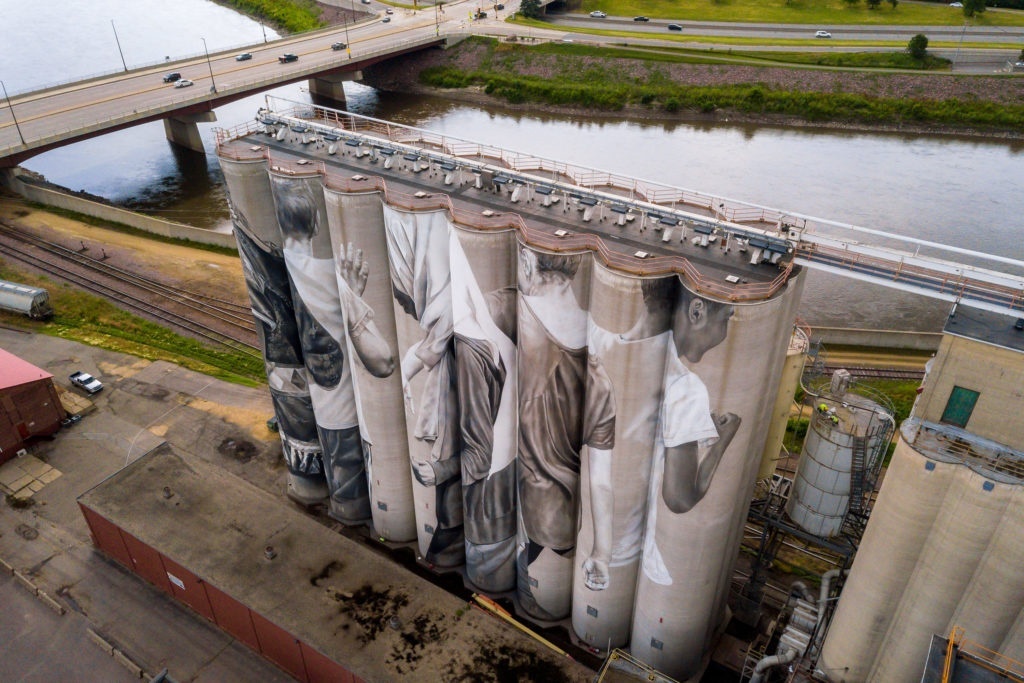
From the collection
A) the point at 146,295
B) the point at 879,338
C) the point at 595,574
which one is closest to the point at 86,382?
the point at 146,295

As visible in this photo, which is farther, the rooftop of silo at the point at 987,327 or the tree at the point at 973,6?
the tree at the point at 973,6

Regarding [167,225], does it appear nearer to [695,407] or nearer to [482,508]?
[482,508]

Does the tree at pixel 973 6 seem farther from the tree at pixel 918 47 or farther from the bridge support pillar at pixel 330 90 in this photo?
the bridge support pillar at pixel 330 90

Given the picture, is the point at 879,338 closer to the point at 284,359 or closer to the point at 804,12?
the point at 284,359

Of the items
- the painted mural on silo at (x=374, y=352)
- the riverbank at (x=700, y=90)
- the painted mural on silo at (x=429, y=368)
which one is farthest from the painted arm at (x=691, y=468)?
the riverbank at (x=700, y=90)

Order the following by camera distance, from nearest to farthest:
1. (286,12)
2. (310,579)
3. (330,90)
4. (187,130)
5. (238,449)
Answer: (310,579) → (238,449) → (187,130) → (330,90) → (286,12)

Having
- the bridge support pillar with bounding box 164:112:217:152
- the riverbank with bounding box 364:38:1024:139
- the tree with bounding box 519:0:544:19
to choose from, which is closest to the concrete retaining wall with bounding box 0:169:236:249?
the bridge support pillar with bounding box 164:112:217:152

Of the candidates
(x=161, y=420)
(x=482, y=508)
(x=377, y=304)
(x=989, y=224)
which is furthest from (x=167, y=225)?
(x=989, y=224)
